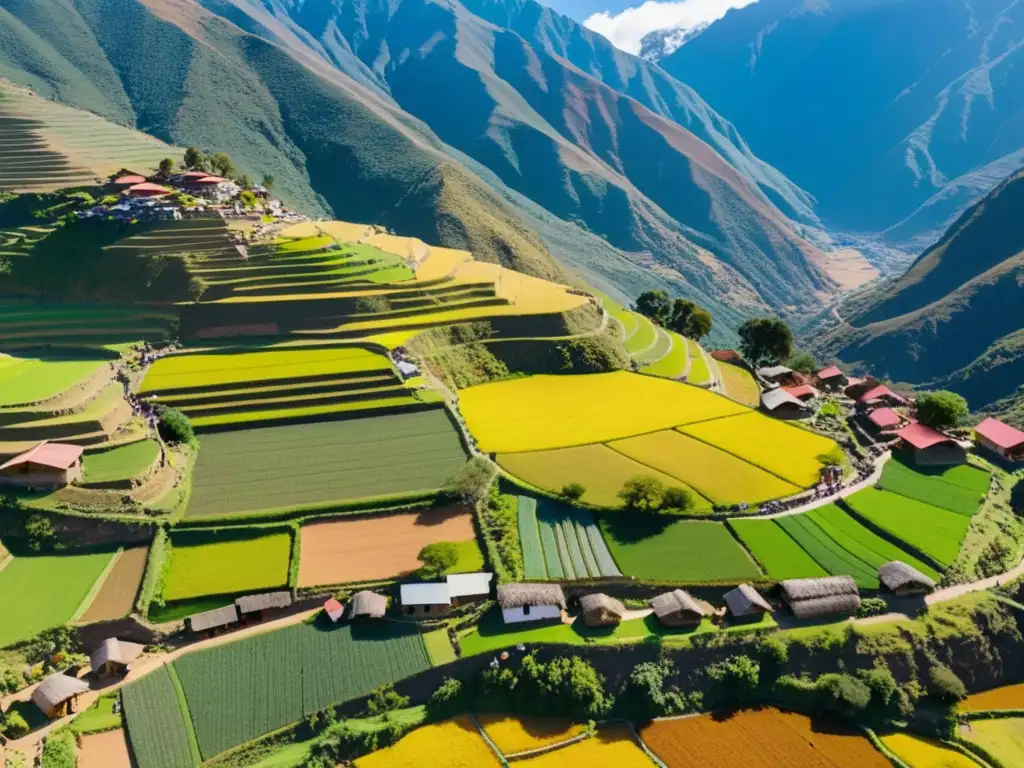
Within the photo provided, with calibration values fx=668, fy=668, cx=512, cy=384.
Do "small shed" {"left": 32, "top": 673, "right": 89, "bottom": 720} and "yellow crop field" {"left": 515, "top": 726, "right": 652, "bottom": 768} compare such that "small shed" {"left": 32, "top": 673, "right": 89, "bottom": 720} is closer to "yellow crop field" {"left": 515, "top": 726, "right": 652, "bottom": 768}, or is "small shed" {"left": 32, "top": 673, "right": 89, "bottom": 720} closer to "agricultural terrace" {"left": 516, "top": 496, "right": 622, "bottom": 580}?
"yellow crop field" {"left": 515, "top": 726, "right": 652, "bottom": 768}

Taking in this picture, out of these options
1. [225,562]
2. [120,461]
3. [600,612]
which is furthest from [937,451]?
[120,461]

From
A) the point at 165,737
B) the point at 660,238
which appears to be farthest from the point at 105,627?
the point at 660,238

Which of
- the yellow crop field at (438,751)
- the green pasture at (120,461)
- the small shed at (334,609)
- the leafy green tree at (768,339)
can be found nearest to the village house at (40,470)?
the green pasture at (120,461)

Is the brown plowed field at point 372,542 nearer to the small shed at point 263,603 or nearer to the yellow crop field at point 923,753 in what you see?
the small shed at point 263,603

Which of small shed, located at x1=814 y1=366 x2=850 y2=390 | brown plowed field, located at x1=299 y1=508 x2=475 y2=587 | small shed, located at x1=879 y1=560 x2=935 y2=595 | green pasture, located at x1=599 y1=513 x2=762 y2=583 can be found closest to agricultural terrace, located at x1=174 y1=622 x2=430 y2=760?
brown plowed field, located at x1=299 y1=508 x2=475 y2=587

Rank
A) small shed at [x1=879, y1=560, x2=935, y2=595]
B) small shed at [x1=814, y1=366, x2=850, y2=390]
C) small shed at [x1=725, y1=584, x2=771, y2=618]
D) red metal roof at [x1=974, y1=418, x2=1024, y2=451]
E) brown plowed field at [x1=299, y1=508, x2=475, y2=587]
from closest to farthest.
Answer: small shed at [x1=725, y1=584, x2=771, y2=618], small shed at [x1=879, y1=560, x2=935, y2=595], brown plowed field at [x1=299, y1=508, x2=475, y2=587], red metal roof at [x1=974, y1=418, x2=1024, y2=451], small shed at [x1=814, y1=366, x2=850, y2=390]

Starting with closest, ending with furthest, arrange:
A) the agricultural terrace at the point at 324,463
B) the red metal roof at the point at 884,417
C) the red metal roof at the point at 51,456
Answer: the red metal roof at the point at 51,456
the agricultural terrace at the point at 324,463
the red metal roof at the point at 884,417
